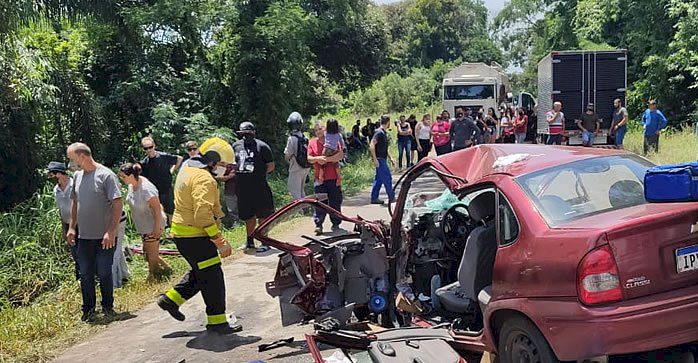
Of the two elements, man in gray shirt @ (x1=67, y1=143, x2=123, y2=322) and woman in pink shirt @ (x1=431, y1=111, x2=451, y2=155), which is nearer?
man in gray shirt @ (x1=67, y1=143, x2=123, y2=322)

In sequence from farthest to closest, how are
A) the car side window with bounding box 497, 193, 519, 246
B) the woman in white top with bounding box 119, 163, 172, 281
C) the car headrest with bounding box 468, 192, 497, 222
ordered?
the woman in white top with bounding box 119, 163, 172, 281 < the car headrest with bounding box 468, 192, 497, 222 < the car side window with bounding box 497, 193, 519, 246

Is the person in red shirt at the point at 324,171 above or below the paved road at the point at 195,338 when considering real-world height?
above

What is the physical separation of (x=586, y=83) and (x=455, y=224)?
15.8 m

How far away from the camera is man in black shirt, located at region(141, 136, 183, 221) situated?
398 inches

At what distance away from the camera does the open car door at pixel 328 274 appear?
5629mm

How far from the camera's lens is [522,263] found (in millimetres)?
4090

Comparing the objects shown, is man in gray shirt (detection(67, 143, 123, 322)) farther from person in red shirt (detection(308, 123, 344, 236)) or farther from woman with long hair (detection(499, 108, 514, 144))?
woman with long hair (detection(499, 108, 514, 144))

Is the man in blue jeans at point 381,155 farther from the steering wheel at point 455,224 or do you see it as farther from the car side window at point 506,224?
the car side window at point 506,224

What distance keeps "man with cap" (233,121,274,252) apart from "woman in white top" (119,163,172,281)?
4.44 ft

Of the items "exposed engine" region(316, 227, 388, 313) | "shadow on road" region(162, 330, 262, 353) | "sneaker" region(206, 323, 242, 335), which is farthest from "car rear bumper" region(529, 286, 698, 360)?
"sneaker" region(206, 323, 242, 335)

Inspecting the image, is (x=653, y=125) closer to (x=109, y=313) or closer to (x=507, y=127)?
(x=507, y=127)

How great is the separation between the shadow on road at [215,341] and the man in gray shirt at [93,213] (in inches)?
43.7

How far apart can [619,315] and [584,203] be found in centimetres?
Result: 83

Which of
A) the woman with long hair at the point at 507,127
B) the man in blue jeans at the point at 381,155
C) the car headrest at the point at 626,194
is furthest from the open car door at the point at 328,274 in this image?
the woman with long hair at the point at 507,127
